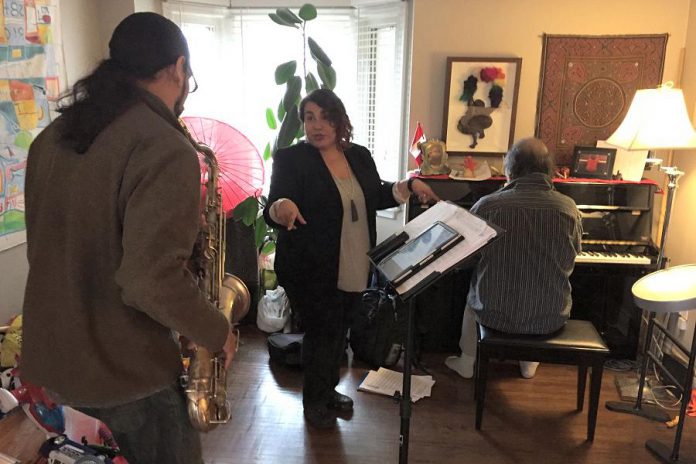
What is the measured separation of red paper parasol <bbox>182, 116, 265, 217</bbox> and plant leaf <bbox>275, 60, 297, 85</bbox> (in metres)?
0.52

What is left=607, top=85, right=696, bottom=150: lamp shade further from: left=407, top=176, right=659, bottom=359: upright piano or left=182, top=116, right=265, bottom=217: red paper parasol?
left=182, top=116, right=265, bottom=217: red paper parasol

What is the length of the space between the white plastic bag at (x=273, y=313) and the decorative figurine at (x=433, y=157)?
3.50 feet

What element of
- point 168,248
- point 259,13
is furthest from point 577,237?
point 259,13

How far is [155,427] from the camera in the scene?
45.7 inches

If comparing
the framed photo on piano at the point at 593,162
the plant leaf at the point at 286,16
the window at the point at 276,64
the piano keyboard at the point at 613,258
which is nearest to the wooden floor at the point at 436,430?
the piano keyboard at the point at 613,258

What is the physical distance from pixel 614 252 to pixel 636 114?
2.25 feet

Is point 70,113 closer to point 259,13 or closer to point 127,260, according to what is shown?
point 127,260

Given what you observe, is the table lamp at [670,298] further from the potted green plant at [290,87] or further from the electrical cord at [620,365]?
the potted green plant at [290,87]

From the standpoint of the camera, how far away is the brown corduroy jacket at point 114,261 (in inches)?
37.8

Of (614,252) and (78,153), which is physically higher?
(78,153)

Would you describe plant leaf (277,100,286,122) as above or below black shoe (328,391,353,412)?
above

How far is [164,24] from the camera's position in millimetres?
1069

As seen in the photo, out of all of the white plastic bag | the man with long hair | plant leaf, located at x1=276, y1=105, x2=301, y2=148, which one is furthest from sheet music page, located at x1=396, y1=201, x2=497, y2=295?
the white plastic bag

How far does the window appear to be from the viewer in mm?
3402
